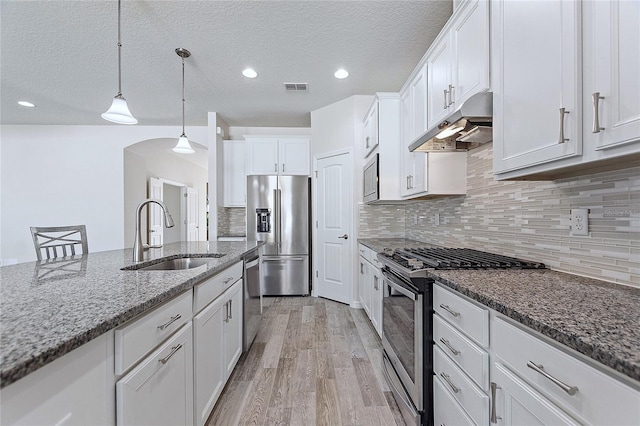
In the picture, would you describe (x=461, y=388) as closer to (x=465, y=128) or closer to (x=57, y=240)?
(x=465, y=128)

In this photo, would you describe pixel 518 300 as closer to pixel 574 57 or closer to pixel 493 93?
pixel 574 57

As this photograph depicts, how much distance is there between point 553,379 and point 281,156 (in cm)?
403

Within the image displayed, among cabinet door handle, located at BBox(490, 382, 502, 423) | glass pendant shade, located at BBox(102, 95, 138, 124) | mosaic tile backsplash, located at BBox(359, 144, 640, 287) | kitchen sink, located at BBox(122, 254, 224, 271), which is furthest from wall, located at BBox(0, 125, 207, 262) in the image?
cabinet door handle, located at BBox(490, 382, 502, 423)

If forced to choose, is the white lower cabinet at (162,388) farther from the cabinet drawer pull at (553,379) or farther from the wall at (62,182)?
the wall at (62,182)

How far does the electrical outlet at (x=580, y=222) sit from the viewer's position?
3.73ft

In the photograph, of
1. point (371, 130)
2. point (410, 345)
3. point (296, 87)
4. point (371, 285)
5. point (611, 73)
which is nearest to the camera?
point (611, 73)

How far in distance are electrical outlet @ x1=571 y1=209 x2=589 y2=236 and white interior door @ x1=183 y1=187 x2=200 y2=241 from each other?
7706 millimetres

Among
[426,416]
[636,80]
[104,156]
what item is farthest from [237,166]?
[636,80]

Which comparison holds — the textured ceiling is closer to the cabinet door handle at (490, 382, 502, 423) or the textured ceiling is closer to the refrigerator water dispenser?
the refrigerator water dispenser

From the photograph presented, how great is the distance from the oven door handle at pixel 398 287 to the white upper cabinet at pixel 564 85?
73 centimetres

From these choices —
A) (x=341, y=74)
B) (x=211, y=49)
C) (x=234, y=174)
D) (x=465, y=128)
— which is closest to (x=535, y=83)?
(x=465, y=128)

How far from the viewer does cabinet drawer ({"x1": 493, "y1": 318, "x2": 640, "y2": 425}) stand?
54cm

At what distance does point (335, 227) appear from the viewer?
3734mm

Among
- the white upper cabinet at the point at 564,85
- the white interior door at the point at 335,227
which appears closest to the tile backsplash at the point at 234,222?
the white interior door at the point at 335,227
